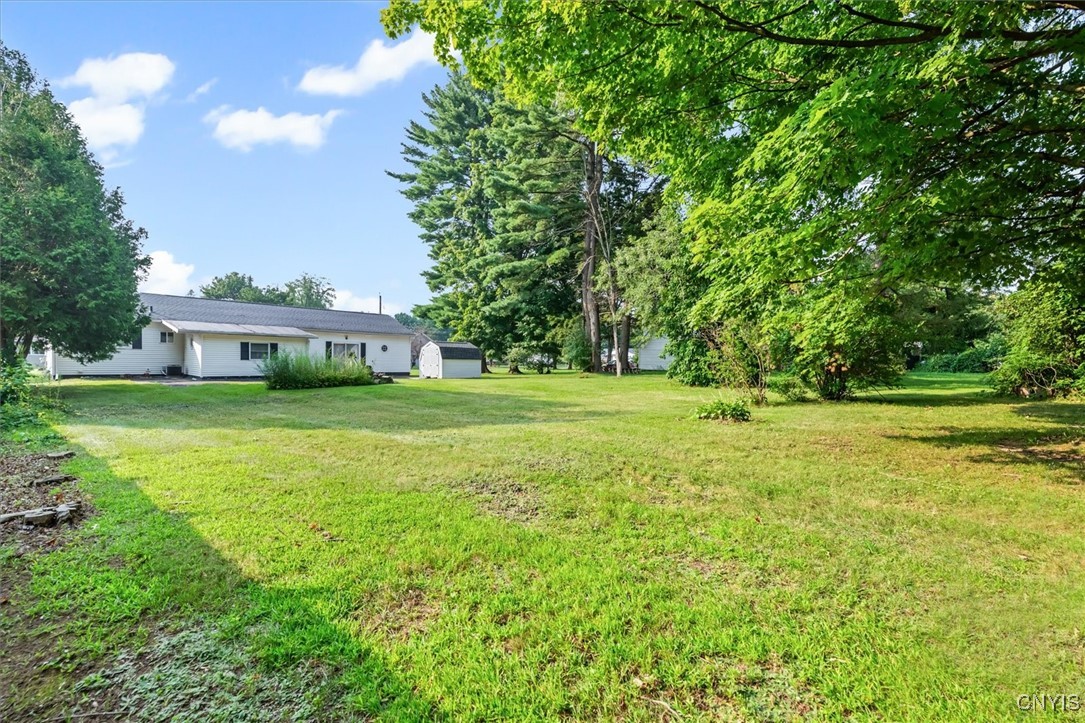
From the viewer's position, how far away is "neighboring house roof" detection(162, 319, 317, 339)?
2194cm

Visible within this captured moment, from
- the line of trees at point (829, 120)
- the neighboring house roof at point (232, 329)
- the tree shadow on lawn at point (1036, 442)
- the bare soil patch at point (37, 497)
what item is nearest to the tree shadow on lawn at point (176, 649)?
the bare soil patch at point (37, 497)

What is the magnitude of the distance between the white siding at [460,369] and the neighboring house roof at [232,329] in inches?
296

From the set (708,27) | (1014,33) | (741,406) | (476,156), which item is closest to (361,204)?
(708,27)

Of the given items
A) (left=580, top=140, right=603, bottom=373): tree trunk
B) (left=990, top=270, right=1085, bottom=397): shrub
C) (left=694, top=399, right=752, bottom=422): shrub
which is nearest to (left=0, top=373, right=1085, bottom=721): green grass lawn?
(left=694, top=399, right=752, bottom=422): shrub

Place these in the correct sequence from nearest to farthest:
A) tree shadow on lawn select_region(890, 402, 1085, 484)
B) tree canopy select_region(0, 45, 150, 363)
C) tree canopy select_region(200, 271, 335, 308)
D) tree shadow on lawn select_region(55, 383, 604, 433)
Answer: tree shadow on lawn select_region(890, 402, 1085, 484) < tree shadow on lawn select_region(55, 383, 604, 433) < tree canopy select_region(0, 45, 150, 363) < tree canopy select_region(200, 271, 335, 308)

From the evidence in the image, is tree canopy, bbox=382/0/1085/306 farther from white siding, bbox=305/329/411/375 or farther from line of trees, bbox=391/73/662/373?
white siding, bbox=305/329/411/375

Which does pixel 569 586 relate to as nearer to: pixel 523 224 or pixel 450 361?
pixel 450 361

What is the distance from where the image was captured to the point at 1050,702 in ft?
6.12

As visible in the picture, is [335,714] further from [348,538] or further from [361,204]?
[361,204]

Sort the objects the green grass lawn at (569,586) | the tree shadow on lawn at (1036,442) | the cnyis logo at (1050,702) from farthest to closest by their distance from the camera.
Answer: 1. the tree shadow on lawn at (1036,442)
2. the green grass lawn at (569,586)
3. the cnyis logo at (1050,702)

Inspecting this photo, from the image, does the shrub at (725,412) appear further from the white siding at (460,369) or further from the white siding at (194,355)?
the white siding at (194,355)

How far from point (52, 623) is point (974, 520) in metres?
6.25

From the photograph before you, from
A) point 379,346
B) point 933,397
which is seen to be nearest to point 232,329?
point 379,346

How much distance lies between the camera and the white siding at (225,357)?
73.2 ft
